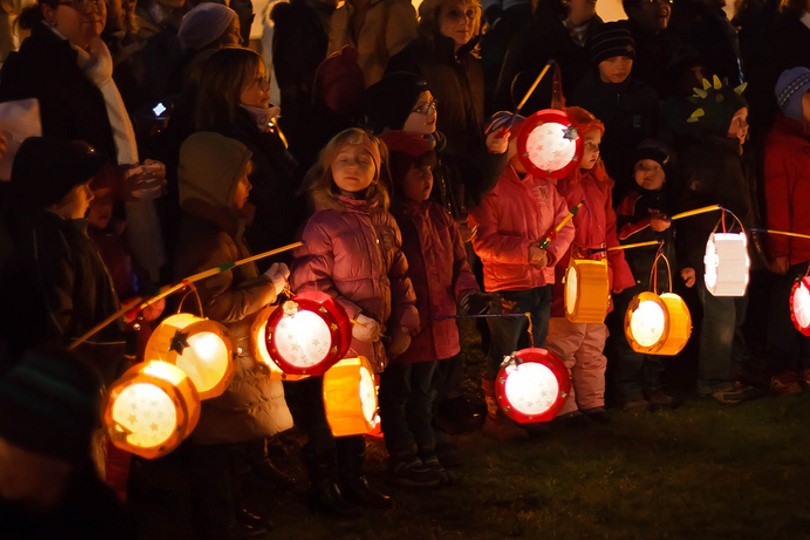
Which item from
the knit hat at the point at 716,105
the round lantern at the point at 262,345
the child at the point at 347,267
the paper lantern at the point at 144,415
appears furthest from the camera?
the knit hat at the point at 716,105

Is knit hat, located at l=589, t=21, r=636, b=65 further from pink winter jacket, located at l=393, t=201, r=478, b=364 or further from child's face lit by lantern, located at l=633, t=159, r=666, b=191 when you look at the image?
pink winter jacket, located at l=393, t=201, r=478, b=364

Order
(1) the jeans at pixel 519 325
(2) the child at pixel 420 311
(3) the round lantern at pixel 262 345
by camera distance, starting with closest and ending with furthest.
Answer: (3) the round lantern at pixel 262 345 → (2) the child at pixel 420 311 → (1) the jeans at pixel 519 325

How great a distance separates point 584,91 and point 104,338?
14.9ft

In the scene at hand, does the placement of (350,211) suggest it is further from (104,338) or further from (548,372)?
(104,338)

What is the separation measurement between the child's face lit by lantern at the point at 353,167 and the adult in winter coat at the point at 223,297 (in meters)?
0.51

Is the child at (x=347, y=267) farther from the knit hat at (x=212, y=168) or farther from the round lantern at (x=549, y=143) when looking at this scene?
the round lantern at (x=549, y=143)

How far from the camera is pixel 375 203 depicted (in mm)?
5996

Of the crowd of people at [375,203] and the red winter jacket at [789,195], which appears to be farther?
the red winter jacket at [789,195]

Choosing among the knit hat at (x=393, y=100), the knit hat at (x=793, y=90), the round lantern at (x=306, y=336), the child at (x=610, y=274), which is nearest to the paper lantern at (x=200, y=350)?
the round lantern at (x=306, y=336)

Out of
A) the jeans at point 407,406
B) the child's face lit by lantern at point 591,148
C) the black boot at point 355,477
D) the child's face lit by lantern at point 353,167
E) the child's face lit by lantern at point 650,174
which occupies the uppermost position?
the child's face lit by lantern at point 591,148

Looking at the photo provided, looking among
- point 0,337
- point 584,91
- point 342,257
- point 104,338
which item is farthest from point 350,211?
point 584,91

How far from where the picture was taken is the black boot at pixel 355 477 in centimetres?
605

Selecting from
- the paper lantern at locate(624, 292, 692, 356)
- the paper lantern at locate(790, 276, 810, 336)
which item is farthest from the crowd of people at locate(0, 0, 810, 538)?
the paper lantern at locate(790, 276, 810, 336)

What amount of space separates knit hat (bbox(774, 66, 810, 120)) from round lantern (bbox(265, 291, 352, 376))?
15.2 ft
